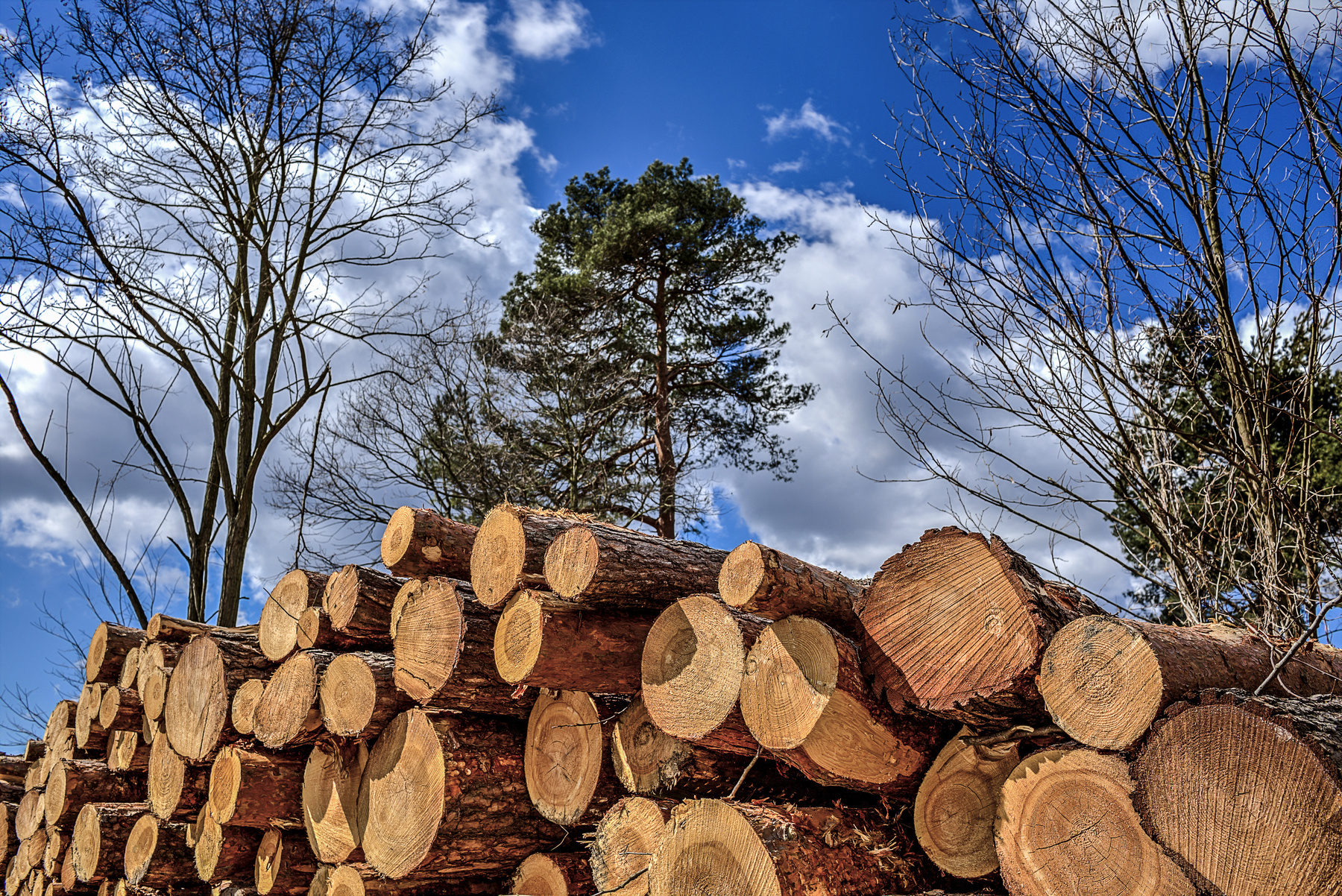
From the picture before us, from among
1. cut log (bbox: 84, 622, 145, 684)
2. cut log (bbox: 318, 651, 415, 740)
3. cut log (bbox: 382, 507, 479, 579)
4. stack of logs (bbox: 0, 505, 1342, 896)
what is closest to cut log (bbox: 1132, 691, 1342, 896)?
stack of logs (bbox: 0, 505, 1342, 896)

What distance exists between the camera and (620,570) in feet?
8.25

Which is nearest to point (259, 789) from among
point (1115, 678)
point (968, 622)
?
point (968, 622)

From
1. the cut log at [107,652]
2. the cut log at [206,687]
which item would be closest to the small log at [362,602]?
the cut log at [206,687]

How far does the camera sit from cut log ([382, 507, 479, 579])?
2975 mm

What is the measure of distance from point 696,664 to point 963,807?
0.74 m

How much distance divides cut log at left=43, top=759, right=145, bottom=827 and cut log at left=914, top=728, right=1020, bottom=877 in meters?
4.36

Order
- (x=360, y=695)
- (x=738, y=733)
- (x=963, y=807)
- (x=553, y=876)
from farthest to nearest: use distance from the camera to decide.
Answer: (x=360, y=695)
(x=553, y=876)
(x=738, y=733)
(x=963, y=807)

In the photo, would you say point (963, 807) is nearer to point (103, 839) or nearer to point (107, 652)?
point (103, 839)

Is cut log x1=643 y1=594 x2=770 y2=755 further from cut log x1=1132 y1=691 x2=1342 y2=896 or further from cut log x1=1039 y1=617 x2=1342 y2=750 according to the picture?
cut log x1=1132 y1=691 x2=1342 y2=896

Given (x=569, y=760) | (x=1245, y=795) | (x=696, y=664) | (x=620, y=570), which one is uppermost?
(x=620, y=570)

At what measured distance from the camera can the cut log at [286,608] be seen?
3.55 m

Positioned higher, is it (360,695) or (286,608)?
(286,608)

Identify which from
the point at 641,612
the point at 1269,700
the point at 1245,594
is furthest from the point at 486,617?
the point at 1245,594

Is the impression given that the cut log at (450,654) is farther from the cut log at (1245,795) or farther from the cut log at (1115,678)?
the cut log at (1245,795)
